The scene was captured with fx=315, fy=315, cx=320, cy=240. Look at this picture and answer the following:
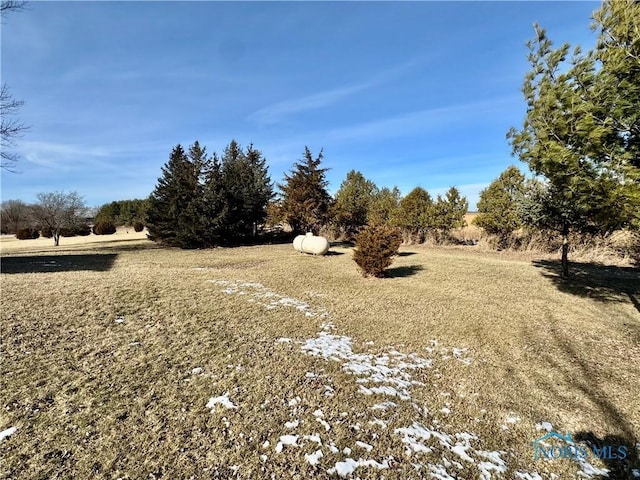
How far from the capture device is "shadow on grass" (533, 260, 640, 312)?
7570mm

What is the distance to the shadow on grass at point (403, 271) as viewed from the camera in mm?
9578

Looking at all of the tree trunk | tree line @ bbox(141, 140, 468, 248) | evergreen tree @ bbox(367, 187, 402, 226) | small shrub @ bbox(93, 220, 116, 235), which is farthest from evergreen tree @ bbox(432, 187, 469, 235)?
small shrub @ bbox(93, 220, 116, 235)

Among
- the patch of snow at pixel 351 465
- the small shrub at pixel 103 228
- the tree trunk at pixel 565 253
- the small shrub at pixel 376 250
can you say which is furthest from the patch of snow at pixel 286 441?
the small shrub at pixel 103 228

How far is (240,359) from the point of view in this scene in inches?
157

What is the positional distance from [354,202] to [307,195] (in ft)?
16.4

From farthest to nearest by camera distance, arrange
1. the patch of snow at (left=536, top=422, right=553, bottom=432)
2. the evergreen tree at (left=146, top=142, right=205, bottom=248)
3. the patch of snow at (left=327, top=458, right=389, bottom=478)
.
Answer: the evergreen tree at (left=146, top=142, right=205, bottom=248), the patch of snow at (left=536, top=422, right=553, bottom=432), the patch of snow at (left=327, top=458, right=389, bottom=478)

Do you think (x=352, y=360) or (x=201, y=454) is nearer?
(x=201, y=454)

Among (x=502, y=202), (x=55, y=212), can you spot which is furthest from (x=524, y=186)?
(x=55, y=212)

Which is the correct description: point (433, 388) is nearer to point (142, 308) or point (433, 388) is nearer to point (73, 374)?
point (73, 374)

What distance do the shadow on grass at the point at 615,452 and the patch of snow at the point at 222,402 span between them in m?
3.19

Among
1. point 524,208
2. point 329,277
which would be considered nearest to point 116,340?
point 329,277

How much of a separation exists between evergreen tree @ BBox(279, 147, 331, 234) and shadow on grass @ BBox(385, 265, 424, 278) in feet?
26.2

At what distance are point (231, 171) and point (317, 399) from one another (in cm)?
1730

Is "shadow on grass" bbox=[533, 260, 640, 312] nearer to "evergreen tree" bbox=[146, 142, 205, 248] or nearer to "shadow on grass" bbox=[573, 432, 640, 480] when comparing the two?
"shadow on grass" bbox=[573, 432, 640, 480]
